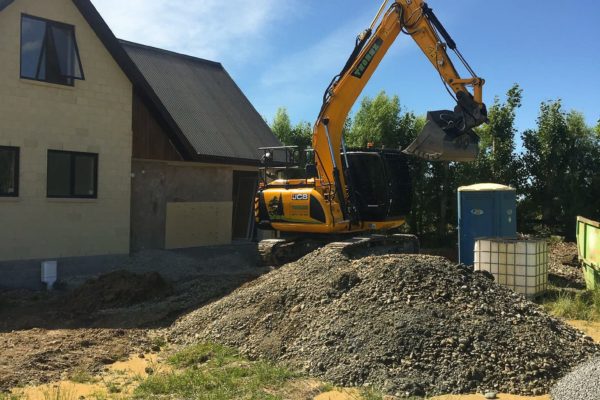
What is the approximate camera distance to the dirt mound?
1031 centimetres

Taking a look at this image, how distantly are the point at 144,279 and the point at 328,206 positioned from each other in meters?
4.21

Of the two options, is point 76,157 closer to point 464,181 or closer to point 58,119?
point 58,119

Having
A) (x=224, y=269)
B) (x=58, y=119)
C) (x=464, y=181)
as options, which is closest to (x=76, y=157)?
(x=58, y=119)

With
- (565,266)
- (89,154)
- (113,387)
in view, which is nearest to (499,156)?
(565,266)

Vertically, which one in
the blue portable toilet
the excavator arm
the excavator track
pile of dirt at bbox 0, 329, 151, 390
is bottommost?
pile of dirt at bbox 0, 329, 151, 390

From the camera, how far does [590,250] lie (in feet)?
36.2

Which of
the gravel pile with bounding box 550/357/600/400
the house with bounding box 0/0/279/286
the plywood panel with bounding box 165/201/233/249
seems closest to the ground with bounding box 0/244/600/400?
the gravel pile with bounding box 550/357/600/400

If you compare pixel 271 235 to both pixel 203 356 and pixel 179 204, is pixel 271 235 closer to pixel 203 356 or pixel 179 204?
pixel 179 204

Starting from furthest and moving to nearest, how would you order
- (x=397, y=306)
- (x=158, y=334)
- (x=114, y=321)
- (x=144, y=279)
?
1. (x=144, y=279)
2. (x=114, y=321)
3. (x=158, y=334)
4. (x=397, y=306)

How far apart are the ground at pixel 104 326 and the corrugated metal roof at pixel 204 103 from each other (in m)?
4.47

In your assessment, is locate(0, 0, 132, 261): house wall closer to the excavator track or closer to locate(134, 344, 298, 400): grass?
the excavator track

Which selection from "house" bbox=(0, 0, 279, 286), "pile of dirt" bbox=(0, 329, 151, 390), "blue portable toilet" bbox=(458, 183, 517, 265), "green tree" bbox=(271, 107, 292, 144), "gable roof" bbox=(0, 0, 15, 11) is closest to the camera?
"pile of dirt" bbox=(0, 329, 151, 390)

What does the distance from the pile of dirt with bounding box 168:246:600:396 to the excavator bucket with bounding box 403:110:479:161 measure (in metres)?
3.54

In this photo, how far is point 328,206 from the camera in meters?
12.7
